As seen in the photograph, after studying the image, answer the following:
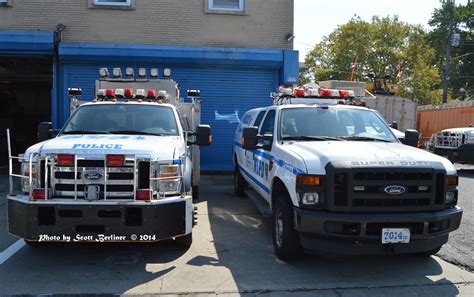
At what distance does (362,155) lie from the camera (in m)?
5.01

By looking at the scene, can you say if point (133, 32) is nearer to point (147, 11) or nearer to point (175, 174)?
point (147, 11)

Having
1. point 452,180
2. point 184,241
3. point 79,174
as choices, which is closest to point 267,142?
point 184,241

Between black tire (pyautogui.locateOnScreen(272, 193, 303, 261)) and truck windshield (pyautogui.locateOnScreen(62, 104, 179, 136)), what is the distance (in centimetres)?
197

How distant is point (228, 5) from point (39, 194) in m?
9.92

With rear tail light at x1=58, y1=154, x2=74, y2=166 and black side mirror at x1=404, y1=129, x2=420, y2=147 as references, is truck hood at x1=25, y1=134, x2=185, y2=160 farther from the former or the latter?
black side mirror at x1=404, y1=129, x2=420, y2=147

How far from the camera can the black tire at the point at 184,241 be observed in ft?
19.2

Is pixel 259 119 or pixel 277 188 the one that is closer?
pixel 277 188

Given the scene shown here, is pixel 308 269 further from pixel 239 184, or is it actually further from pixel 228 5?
pixel 228 5

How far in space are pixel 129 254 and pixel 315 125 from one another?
10.0 ft

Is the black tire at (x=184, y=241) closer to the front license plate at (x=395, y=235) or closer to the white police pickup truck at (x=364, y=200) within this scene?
the white police pickup truck at (x=364, y=200)

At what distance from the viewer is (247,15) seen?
1339cm

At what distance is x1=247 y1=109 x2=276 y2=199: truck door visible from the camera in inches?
256

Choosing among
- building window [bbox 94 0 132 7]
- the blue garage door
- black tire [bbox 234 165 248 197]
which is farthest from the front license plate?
building window [bbox 94 0 132 7]

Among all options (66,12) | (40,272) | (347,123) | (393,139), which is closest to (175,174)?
(40,272)
